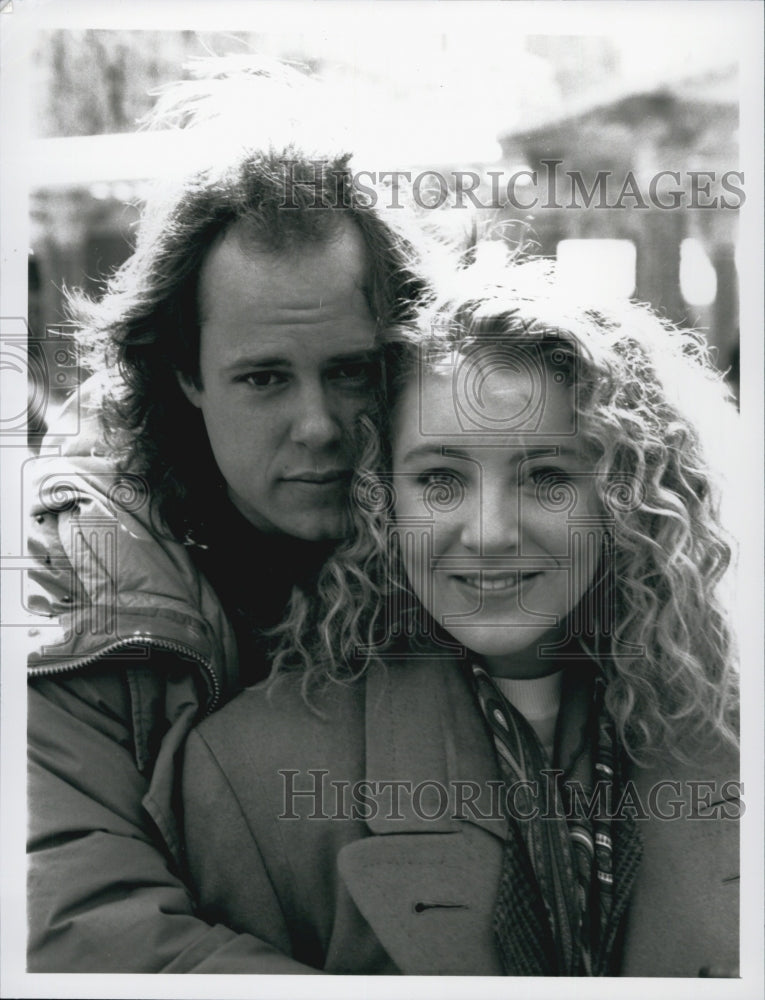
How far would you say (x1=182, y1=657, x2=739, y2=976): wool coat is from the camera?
8.63ft

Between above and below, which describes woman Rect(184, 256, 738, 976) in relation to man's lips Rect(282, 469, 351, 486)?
below

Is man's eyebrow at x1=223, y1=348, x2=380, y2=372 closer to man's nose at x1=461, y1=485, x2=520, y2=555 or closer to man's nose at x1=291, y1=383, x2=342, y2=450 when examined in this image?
man's nose at x1=291, y1=383, x2=342, y2=450

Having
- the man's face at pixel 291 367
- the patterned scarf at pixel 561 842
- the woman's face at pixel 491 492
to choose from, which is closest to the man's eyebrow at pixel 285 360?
the man's face at pixel 291 367

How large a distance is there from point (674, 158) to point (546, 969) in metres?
2.05

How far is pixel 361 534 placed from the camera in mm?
2686

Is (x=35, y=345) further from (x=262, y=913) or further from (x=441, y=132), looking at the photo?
(x=262, y=913)

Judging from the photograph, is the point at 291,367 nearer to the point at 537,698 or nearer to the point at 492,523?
the point at 492,523

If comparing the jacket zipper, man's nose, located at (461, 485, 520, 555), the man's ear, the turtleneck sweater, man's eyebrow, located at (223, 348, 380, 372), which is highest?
man's eyebrow, located at (223, 348, 380, 372)

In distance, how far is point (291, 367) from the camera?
8.72ft

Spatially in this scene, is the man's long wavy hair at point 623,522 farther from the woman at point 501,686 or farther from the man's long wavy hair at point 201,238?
the man's long wavy hair at point 201,238

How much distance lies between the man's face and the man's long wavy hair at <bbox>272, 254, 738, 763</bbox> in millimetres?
86

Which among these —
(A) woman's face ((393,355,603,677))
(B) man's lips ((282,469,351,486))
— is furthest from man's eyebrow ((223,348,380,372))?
(B) man's lips ((282,469,351,486))

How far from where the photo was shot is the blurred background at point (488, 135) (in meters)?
2.70

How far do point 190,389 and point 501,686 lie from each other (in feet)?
3.52
